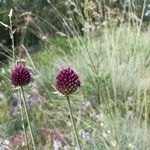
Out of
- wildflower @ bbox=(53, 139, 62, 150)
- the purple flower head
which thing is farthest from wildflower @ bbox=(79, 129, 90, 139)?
the purple flower head

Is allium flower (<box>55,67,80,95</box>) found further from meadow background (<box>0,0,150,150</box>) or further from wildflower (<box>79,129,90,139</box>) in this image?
wildflower (<box>79,129,90,139</box>)

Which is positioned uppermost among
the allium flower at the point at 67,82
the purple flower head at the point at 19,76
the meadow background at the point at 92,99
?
the allium flower at the point at 67,82

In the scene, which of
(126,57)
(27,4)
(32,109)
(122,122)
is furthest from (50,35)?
(122,122)

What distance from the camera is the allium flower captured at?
2.31 metres

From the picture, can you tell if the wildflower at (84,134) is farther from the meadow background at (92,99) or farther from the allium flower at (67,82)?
the allium flower at (67,82)

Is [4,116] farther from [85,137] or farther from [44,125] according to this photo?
[85,137]

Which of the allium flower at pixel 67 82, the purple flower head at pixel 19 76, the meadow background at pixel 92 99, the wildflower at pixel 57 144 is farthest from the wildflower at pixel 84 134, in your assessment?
the allium flower at pixel 67 82

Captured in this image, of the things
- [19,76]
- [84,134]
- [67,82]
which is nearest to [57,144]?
[84,134]

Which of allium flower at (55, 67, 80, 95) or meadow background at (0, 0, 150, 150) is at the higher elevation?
allium flower at (55, 67, 80, 95)

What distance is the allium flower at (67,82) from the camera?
2314mm

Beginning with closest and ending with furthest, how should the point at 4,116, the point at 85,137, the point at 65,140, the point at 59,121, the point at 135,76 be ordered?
1. the point at 85,137
2. the point at 65,140
3. the point at 59,121
4. the point at 4,116
5. the point at 135,76

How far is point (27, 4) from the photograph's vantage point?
34.1ft

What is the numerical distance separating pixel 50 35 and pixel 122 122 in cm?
568

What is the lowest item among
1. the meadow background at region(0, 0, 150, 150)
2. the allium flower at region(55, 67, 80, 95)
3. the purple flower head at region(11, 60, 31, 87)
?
the meadow background at region(0, 0, 150, 150)
